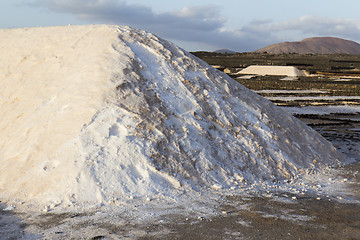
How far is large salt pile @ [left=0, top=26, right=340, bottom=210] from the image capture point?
241 inches

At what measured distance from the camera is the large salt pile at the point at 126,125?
20.1ft

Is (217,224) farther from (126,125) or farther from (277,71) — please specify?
(277,71)

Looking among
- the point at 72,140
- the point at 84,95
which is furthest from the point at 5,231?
the point at 84,95

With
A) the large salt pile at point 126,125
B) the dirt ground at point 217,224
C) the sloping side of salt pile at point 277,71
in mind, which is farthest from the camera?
the sloping side of salt pile at point 277,71

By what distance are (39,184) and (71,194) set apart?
0.57 metres

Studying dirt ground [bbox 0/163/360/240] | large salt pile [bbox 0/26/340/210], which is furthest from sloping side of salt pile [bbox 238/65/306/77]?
dirt ground [bbox 0/163/360/240]

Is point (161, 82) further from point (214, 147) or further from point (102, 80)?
point (214, 147)

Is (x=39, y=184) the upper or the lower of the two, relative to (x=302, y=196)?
upper

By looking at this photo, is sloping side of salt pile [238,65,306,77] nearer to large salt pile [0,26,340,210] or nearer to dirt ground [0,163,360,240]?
large salt pile [0,26,340,210]

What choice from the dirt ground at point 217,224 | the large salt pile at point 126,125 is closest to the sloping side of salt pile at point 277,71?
the large salt pile at point 126,125

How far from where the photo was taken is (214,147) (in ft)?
23.6

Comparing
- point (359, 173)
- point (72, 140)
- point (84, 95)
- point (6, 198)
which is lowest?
point (359, 173)

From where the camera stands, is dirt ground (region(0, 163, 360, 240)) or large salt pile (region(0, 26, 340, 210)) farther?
large salt pile (region(0, 26, 340, 210))

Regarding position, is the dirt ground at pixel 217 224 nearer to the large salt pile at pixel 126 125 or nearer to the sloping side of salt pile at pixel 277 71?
the large salt pile at pixel 126 125
